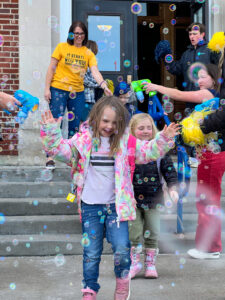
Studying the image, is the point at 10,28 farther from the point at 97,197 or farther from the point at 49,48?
the point at 97,197

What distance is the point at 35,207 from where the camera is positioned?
5734 mm

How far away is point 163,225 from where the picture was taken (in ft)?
18.2

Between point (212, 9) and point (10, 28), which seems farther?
point (212, 9)

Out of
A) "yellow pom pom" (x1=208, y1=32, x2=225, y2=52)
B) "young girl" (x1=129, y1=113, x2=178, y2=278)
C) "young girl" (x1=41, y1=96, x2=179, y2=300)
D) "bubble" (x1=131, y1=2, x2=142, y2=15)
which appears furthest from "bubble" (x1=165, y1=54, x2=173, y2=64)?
"young girl" (x1=41, y1=96, x2=179, y2=300)

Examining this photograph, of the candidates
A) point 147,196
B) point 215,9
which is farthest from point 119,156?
point 215,9

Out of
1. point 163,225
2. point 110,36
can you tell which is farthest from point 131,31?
point 163,225

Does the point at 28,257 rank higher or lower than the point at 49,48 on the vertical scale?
lower

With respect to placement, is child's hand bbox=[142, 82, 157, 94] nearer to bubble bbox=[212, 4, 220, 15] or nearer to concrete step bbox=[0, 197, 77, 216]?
concrete step bbox=[0, 197, 77, 216]

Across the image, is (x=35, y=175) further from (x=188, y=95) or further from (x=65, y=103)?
(x=188, y=95)

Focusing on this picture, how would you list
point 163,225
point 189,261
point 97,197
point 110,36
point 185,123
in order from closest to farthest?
point 97,197
point 185,123
point 189,261
point 163,225
point 110,36

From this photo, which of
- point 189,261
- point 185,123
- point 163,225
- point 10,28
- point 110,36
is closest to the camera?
point 185,123

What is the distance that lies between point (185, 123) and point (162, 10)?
9.43 metres

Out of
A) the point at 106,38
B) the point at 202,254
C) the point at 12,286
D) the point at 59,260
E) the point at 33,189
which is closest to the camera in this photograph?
the point at 12,286

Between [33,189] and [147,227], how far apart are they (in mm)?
2136
